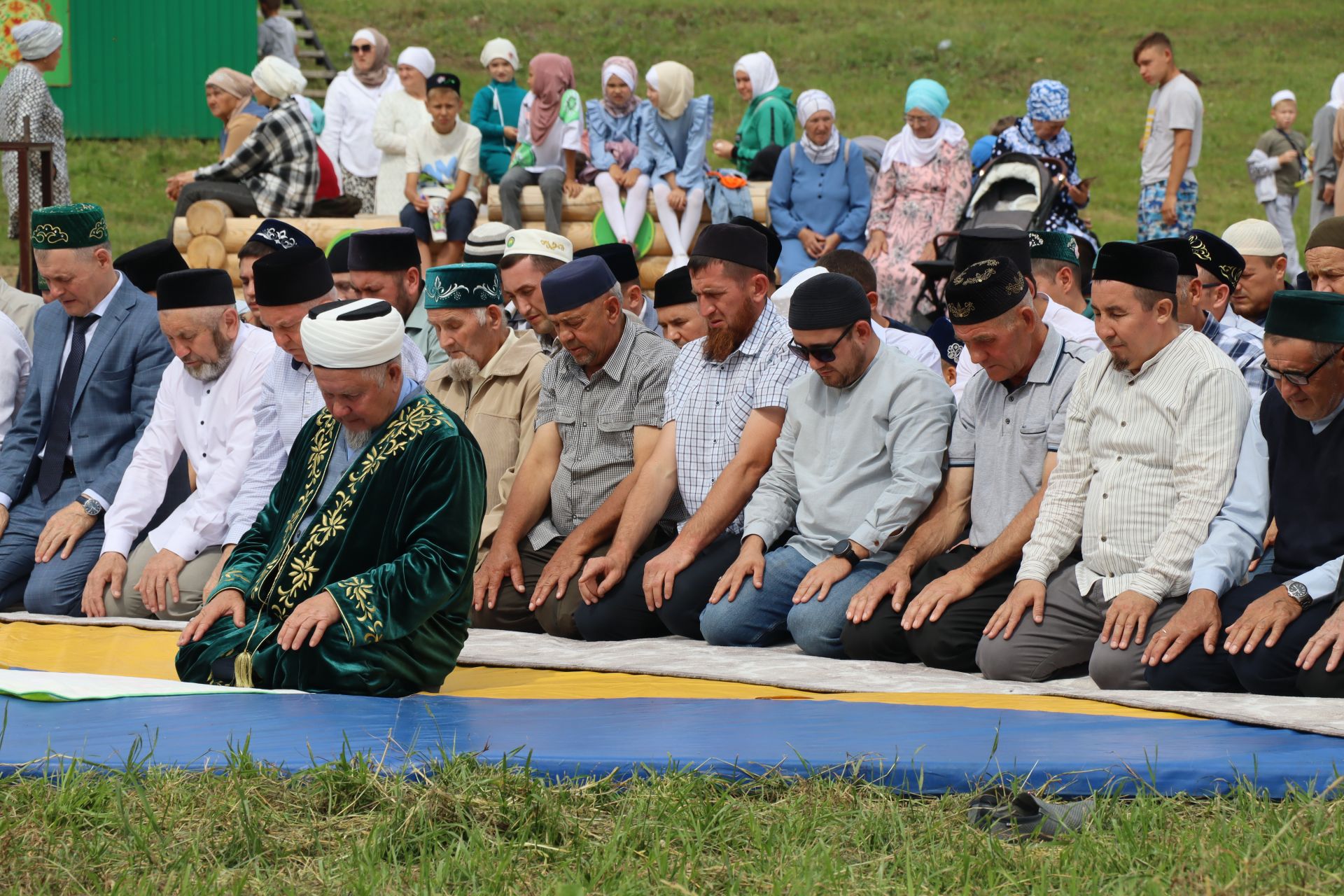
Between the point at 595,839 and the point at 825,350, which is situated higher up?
the point at 825,350

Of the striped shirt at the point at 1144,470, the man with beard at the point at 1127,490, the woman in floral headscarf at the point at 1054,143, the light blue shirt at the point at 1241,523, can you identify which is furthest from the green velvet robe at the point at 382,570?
the woman in floral headscarf at the point at 1054,143

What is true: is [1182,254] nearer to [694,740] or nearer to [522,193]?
[694,740]

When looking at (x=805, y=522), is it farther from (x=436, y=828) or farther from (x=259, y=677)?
(x=436, y=828)

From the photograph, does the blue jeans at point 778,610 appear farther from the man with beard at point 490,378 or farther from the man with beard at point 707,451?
the man with beard at point 490,378

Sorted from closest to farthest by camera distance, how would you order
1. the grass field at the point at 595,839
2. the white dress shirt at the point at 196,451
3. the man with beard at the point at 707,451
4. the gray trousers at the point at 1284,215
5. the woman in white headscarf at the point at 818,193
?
the grass field at the point at 595,839 → the man with beard at the point at 707,451 → the white dress shirt at the point at 196,451 → the woman in white headscarf at the point at 818,193 → the gray trousers at the point at 1284,215

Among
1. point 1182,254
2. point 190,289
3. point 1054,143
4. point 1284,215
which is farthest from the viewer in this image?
point 1284,215

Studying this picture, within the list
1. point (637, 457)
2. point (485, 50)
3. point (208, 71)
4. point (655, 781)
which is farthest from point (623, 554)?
point (208, 71)

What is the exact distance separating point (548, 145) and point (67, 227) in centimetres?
468

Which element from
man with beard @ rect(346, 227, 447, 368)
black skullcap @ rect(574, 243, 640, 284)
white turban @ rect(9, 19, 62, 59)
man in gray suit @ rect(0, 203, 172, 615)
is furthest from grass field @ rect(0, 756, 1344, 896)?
white turban @ rect(9, 19, 62, 59)

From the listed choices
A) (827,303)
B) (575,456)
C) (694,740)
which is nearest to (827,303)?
(827,303)

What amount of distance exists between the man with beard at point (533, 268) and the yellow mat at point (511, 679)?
6.41 feet

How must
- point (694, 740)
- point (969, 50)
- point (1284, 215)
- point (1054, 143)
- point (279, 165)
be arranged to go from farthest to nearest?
1. point (969, 50)
2. point (1284, 215)
3. point (279, 165)
4. point (1054, 143)
5. point (694, 740)

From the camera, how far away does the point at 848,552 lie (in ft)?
17.7

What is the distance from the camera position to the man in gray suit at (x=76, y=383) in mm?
6719
